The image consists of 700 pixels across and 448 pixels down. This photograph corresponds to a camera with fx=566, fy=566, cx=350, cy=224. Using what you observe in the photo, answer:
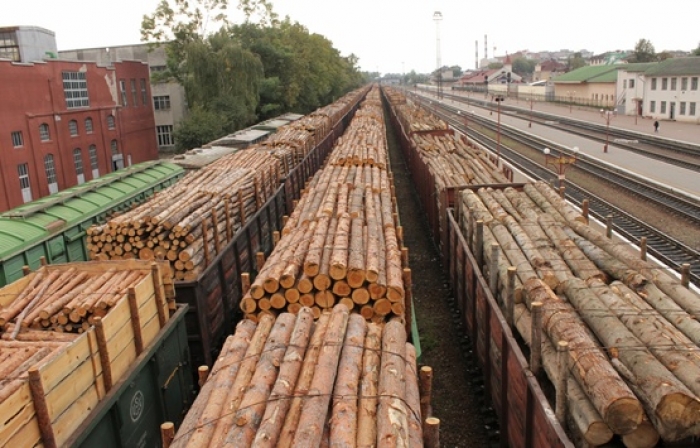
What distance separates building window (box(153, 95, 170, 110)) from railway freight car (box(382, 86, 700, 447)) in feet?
166

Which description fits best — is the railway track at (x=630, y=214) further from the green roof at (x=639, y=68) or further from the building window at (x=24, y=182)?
the green roof at (x=639, y=68)

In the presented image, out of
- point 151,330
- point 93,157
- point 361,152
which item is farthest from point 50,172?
point 151,330

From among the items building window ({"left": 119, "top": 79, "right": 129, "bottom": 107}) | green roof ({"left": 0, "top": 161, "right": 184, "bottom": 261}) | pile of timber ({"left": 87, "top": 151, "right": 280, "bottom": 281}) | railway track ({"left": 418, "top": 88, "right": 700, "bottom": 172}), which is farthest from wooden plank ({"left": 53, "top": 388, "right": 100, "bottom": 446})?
building window ({"left": 119, "top": 79, "right": 129, "bottom": 107})

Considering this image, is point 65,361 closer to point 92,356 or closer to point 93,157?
point 92,356

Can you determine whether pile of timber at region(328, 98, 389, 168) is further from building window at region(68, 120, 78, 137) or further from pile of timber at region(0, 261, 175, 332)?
building window at region(68, 120, 78, 137)

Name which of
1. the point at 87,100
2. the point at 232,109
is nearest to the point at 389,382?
the point at 87,100

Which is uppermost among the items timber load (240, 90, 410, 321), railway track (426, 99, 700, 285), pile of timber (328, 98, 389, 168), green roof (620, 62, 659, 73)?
green roof (620, 62, 659, 73)

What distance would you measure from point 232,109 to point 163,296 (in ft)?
135

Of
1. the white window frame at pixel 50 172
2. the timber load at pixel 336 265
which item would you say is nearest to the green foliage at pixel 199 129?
the white window frame at pixel 50 172

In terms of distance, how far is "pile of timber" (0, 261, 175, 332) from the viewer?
8.15 meters

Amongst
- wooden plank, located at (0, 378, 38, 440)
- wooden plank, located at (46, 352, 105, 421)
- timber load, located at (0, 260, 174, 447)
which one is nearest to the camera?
Result: wooden plank, located at (0, 378, 38, 440)

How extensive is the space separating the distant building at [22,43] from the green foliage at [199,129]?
1157 centimetres

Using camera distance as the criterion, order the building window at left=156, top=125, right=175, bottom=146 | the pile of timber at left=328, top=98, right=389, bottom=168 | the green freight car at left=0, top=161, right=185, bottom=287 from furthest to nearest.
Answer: the building window at left=156, top=125, right=175, bottom=146 → the pile of timber at left=328, top=98, right=389, bottom=168 → the green freight car at left=0, top=161, right=185, bottom=287

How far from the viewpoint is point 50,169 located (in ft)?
117
